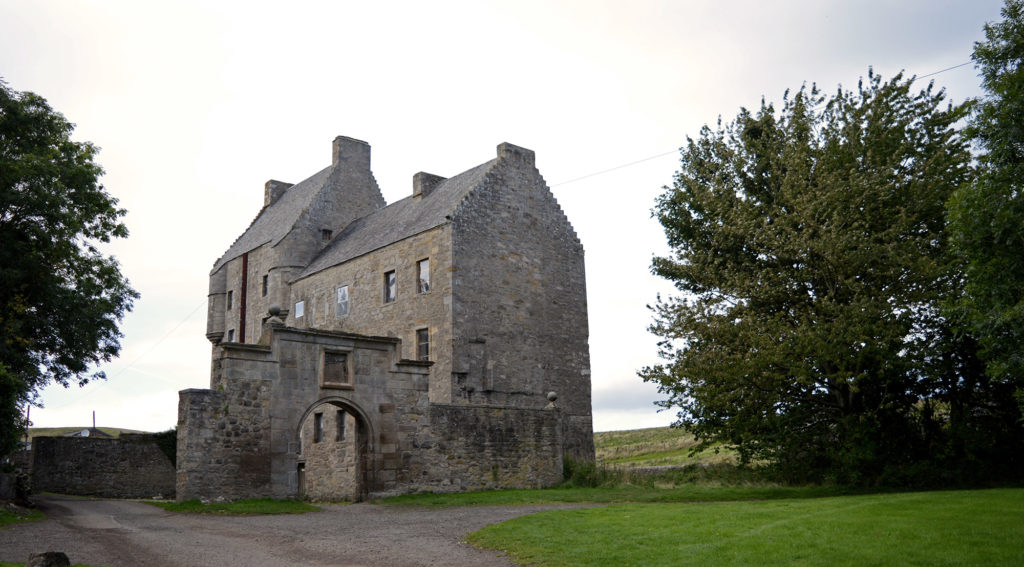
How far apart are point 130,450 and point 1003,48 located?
34647mm

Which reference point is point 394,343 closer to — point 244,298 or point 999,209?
point 999,209

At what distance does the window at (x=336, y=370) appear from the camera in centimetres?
2067

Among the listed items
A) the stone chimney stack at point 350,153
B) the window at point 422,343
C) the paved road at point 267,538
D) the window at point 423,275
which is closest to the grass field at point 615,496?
the paved road at point 267,538

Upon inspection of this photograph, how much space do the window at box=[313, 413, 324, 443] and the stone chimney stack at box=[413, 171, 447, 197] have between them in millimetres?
11126

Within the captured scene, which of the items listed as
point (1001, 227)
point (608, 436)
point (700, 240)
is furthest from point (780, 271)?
point (608, 436)

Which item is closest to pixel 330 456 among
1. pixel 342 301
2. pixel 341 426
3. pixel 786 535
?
pixel 341 426

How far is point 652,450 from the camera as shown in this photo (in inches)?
1836

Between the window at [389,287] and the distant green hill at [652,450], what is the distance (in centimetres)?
1147

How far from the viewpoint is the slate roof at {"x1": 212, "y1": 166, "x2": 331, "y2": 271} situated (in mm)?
38875

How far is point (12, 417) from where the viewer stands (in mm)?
18438

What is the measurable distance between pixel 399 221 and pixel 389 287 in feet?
12.1

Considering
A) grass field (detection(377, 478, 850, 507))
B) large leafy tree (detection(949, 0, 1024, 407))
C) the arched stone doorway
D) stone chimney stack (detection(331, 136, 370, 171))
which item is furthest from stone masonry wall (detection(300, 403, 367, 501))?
large leafy tree (detection(949, 0, 1024, 407))

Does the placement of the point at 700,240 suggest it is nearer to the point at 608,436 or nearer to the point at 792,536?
the point at 792,536

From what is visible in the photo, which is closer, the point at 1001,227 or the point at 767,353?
the point at 1001,227
